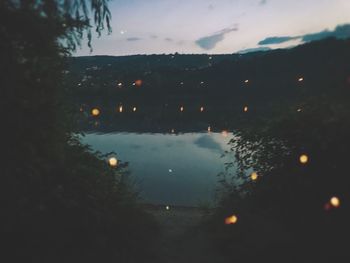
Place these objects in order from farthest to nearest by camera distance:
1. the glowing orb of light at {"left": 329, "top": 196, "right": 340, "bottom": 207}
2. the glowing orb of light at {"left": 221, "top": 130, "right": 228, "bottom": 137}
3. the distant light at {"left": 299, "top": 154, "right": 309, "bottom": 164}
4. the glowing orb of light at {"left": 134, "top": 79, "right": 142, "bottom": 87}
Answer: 1. the glowing orb of light at {"left": 134, "top": 79, "right": 142, "bottom": 87}
2. the glowing orb of light at {"left": 221, "top": 130, "right": 228, "bottom": 137}
3. the distant light at {"left": 299, "top": 154, "right": 309, "bottom": 164}
4. the glowing orb of light at {"left": 329, "top": 196, "right": 340, "bottom": 207}

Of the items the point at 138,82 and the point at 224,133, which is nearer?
the point at 224,133

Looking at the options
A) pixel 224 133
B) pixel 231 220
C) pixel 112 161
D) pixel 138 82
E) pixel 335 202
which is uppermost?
pixel 138 82

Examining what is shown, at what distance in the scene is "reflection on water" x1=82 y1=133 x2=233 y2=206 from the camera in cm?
1794

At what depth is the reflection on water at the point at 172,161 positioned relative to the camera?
58.9 feet

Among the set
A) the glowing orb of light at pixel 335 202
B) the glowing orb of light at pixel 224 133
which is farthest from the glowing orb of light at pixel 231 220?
the glowing orb of light at pixel 224 133

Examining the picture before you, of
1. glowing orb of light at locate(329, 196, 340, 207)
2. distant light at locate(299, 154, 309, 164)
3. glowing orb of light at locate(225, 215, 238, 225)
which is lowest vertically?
glowing orb of light at locate(225, 215, 238, 225)

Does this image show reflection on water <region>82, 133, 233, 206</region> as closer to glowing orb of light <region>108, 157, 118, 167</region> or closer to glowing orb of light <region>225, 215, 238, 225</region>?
glowing orb of light <region>225, 215, 238, 225</region>

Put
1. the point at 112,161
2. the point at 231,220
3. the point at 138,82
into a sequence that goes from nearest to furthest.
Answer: the point at 231,220 < the point at 112,161 < the point at 138,82

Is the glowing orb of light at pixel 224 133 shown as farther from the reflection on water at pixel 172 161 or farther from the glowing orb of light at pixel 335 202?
the glowing orb of light at pixel 335 202

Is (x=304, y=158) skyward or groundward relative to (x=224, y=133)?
skyward

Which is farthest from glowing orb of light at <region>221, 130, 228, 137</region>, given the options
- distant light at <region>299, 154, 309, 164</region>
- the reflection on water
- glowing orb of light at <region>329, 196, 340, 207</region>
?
glowing orb of light at <region>329, 196, 340, 207</region>

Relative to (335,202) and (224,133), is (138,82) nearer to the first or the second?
(224,133)

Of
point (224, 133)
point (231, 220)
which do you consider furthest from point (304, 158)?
point (224, 133)

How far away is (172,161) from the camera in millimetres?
27828
